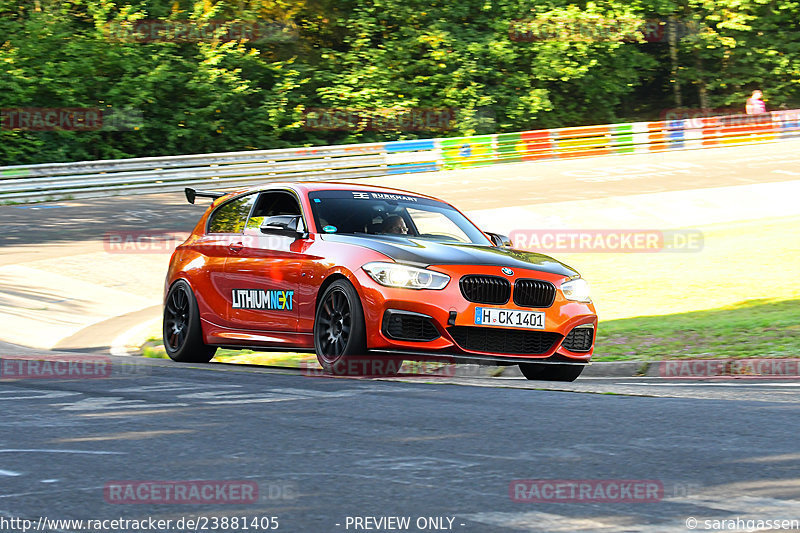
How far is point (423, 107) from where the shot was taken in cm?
4250

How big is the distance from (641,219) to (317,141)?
1595 centimetres

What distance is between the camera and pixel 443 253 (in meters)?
9.73

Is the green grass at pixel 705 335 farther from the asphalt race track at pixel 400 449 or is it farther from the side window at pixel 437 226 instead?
the asphalt race track at pixel 400 449

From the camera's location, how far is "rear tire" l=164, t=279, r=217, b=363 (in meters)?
11.8

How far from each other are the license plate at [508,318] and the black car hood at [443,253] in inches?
15.2

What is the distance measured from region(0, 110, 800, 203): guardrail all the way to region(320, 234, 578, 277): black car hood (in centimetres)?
2089

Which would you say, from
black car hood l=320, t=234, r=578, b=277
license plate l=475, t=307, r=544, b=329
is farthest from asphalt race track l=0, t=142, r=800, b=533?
black car hood l=320, t=234, r=578, b=277

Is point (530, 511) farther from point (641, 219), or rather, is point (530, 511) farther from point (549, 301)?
point (641, 219)

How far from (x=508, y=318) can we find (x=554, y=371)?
3.68 feet

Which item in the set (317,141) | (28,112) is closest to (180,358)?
(28,112)

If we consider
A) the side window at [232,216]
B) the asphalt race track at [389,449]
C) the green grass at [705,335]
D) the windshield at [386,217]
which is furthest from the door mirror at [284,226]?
the green grass at [705,335]

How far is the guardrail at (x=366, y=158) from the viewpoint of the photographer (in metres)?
30.4

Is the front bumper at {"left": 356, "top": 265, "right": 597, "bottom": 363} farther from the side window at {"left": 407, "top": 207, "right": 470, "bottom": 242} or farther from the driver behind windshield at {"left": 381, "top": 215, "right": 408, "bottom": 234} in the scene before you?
the side window at {"left": 407, "top": 207, "right": 470, "bottom": 242}

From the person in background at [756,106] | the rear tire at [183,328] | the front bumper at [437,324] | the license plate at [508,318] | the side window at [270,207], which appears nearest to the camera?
the front bumper at [437,324]
